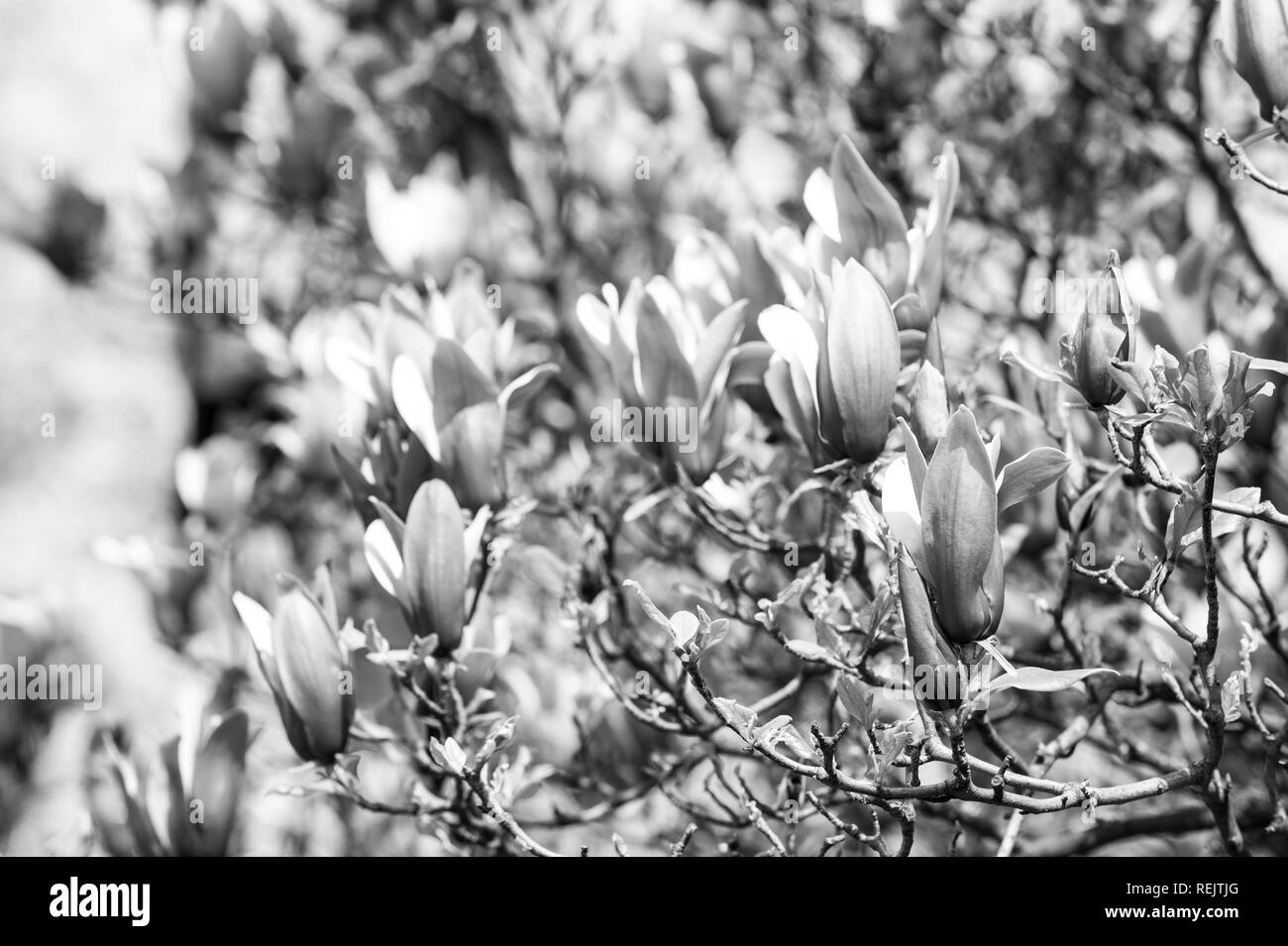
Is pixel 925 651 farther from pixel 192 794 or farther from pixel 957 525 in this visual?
pixel 192 794

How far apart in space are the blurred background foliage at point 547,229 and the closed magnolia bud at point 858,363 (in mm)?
397

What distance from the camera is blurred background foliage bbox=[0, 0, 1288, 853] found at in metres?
1.64

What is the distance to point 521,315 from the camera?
144 cm

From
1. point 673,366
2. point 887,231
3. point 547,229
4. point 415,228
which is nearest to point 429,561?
point 673,366

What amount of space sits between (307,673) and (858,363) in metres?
0.60

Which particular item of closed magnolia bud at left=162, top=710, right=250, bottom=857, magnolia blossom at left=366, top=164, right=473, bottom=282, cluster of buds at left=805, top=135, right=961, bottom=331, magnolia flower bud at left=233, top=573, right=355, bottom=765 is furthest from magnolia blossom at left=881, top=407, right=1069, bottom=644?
magnolia blossom at left=366, top=164, right=473, bottom=282

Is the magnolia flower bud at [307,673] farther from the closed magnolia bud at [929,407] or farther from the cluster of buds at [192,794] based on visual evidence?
the closed magnolia bud at [929,407]

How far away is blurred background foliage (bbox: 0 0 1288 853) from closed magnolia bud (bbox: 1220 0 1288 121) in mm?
345

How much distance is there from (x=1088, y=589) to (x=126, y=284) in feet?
6.31

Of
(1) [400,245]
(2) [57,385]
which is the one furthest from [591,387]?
(2) [57,385]

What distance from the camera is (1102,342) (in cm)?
92

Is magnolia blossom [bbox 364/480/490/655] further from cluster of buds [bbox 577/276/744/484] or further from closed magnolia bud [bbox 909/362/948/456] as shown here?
closed magnolia bud [bbox 909/362/948/456]
